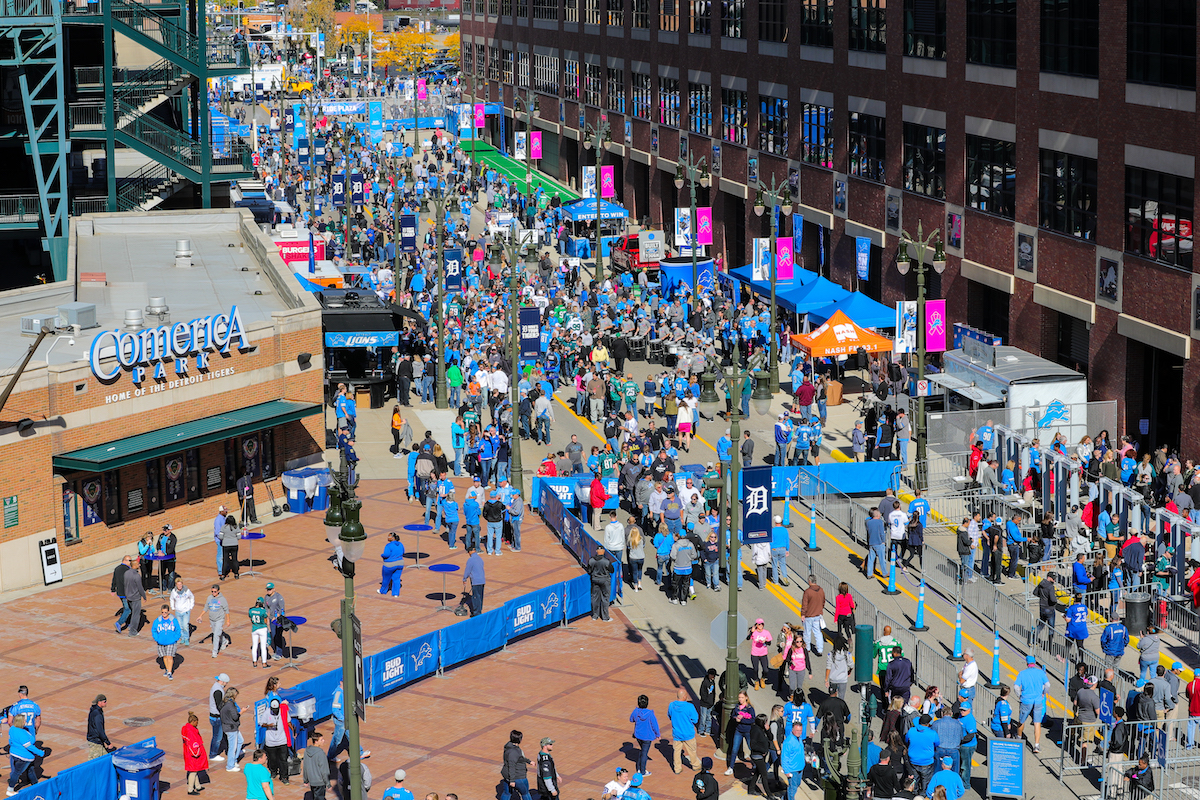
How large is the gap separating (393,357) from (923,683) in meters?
28.1

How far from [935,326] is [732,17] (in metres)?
31.7

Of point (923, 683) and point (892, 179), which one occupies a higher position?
point (892, 179)

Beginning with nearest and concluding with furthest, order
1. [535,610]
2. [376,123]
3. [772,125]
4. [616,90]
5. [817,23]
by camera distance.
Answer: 1. [535,610]
2. [817,23]
3. [772,125]
4. [616,90]
5. [376,123]

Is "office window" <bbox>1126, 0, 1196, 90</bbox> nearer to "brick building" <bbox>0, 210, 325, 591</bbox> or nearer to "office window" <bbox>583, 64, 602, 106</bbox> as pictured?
"brick building" <bbox>0, 210, 325, 591</bbox>

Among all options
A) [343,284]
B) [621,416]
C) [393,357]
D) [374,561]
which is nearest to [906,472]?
[621,416]

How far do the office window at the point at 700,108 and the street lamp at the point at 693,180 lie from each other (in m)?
1.43

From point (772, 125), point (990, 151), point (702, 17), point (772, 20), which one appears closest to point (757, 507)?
point (990, 151)

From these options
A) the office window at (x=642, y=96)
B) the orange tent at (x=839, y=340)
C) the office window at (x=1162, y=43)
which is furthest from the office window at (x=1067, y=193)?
the office window at (x=642, y=96)

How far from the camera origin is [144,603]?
1278 inches

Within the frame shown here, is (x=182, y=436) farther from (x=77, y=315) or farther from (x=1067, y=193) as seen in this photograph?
(x=1067, y=193)

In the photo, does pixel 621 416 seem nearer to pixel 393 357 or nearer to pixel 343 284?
pixel 393 357

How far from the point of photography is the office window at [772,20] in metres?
65.4

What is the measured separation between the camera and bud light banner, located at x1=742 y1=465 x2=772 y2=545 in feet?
97.1

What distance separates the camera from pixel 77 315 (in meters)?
38.3
